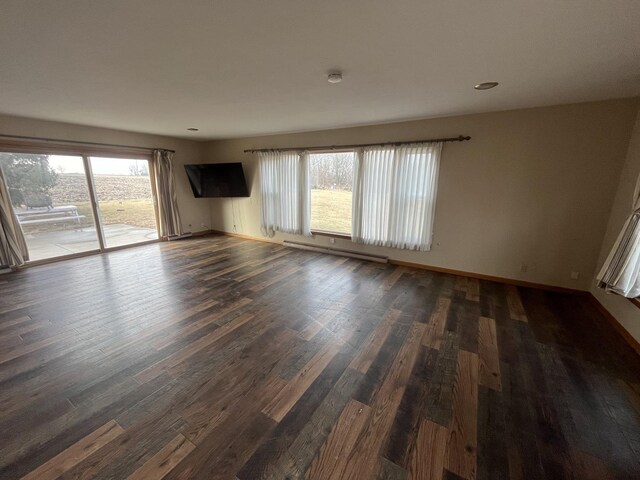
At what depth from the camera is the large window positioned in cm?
473

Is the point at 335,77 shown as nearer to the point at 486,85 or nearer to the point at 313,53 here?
the point at 313,53

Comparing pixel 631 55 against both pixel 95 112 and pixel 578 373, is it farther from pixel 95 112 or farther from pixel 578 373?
pixel 95 112

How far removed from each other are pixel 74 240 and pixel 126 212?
3.32 feet

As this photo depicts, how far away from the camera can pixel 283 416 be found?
154cm

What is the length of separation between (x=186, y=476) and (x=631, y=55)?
3.82 m

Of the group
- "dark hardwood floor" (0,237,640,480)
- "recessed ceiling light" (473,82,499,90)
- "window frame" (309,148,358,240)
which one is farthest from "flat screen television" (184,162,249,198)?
"recessed ceiling light" (473,82,499,90)

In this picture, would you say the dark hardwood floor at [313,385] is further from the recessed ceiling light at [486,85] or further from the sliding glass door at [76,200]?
the recessed ceiling light at [486,85]

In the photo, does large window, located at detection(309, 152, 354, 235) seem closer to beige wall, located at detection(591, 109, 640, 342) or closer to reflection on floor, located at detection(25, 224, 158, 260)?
beige wall, located at detection(591, 109, 640, 342)

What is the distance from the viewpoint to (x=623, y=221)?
2.61m

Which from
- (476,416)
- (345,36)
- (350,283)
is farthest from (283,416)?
(345,36)

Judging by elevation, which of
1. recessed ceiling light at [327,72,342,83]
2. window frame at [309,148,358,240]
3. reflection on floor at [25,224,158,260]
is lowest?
reflection on floor at [25,224,158,260]

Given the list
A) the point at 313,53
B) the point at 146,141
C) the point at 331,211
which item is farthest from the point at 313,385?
the point at 146,141

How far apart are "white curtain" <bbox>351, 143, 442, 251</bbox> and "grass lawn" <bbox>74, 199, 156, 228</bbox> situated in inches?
Answer: 186

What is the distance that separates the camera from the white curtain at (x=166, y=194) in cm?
548
